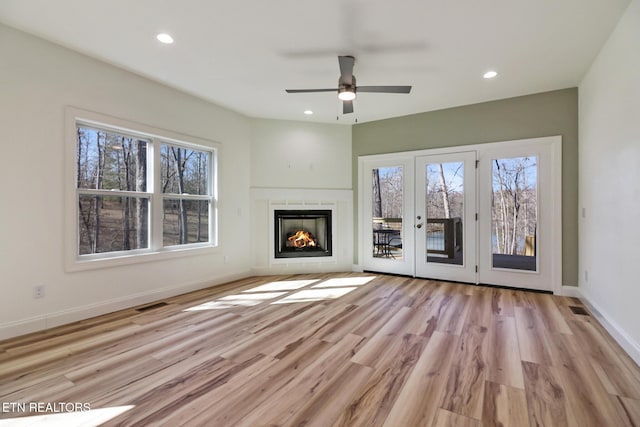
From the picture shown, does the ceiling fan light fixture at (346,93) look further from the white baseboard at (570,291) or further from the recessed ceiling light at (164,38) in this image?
the white baseboard at (570,291)

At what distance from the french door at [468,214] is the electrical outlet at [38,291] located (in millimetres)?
4339

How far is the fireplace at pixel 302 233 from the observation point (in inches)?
209

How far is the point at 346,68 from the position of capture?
2.86 meters

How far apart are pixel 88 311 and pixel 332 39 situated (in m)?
3.74

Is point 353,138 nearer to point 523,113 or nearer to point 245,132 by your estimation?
point 245,132

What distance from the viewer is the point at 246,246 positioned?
5059 mm

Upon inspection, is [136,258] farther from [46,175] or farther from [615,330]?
[615,330]

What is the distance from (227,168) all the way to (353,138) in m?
2.38

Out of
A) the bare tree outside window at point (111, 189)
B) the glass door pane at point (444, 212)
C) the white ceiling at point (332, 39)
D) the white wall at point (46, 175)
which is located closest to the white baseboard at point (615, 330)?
the glass door pane at point (444, 212)

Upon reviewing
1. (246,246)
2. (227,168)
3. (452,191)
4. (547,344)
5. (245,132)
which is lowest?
(547,344)

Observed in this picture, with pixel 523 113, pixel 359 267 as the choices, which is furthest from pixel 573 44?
pixel 359 267

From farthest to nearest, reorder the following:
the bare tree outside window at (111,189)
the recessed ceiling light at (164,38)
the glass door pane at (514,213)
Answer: the glass door pane at (514,213) < the bare tree outside window at (111,189) < the recessed ceiling light at (164,38)

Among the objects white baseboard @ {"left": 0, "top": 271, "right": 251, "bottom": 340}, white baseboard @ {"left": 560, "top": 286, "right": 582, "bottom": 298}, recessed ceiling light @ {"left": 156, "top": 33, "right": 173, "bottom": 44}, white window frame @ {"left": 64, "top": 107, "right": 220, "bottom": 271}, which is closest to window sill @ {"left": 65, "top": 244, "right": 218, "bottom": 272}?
white window frame @ {"left": 64, "top": 107, "right": 220, "bottom": 271}

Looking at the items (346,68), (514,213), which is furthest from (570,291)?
(346,68)
